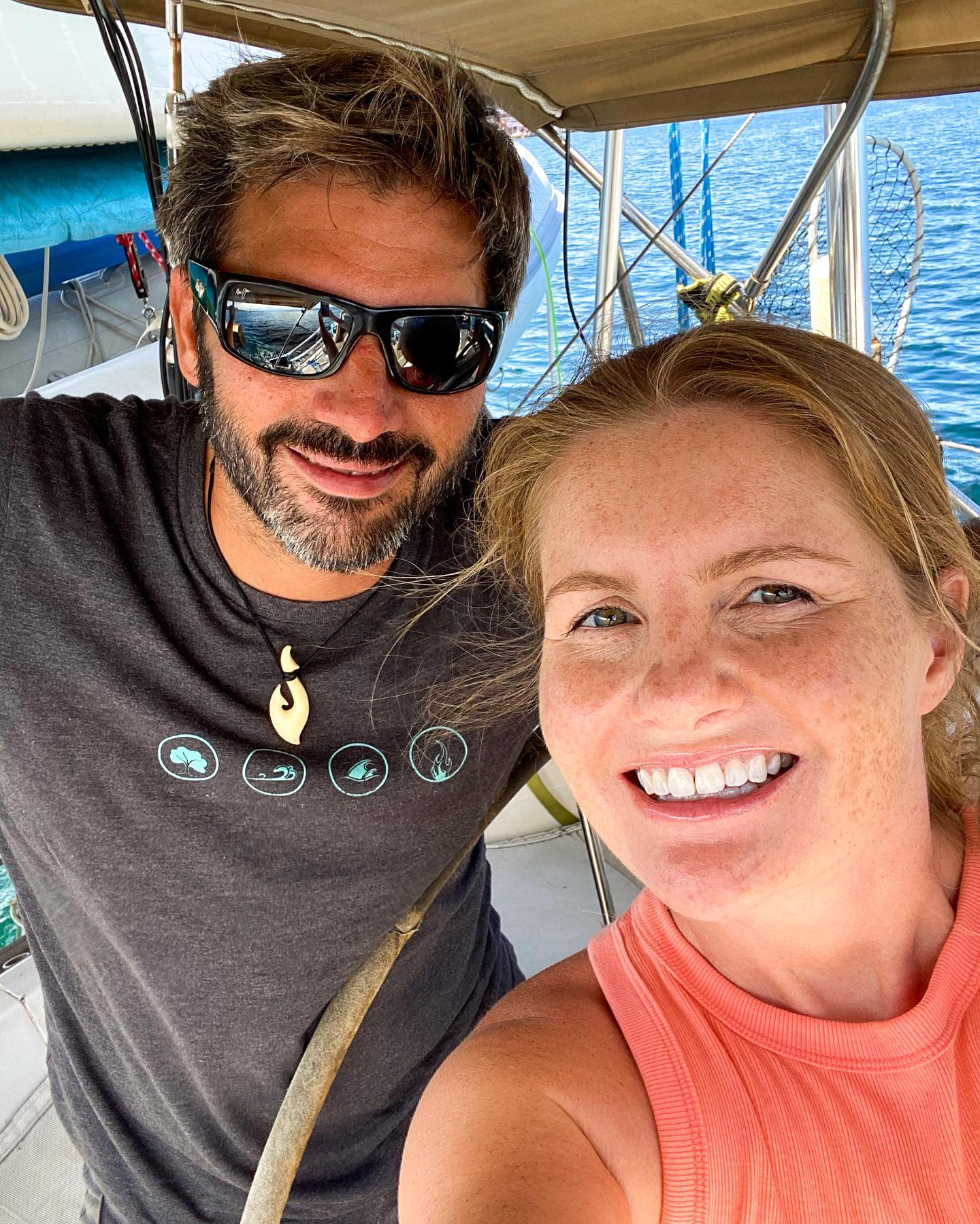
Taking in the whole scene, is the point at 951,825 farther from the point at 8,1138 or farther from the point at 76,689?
the point at 8,1138

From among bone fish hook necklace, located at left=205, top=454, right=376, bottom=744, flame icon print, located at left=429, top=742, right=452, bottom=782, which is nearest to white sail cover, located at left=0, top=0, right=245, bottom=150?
bone fish hook necklace, located at left=205, top=454, right=376, bottom=744

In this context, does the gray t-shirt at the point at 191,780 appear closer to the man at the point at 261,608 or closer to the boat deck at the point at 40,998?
the man at the point at 261,608

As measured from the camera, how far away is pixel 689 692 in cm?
107

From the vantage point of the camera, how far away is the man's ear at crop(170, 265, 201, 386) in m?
1.78

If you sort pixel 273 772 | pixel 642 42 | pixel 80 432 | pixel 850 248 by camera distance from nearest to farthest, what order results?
pixel 273 772 < pixel 80 432 < pixel 642 42 < pixel 850 248

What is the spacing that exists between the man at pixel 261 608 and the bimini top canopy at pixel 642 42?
0.59ft

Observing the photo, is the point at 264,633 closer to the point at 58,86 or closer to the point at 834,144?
the point at 834,144

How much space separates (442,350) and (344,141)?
33 centimetres

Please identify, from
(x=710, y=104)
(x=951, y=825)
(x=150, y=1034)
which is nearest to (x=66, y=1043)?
(x=150, y=1034)

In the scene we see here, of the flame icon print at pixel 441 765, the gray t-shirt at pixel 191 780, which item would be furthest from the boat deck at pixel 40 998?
the flame icon print at pixel 441 765

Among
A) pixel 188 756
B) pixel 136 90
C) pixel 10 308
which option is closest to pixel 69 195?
pixel 10 308

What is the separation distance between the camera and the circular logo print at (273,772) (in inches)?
60.0

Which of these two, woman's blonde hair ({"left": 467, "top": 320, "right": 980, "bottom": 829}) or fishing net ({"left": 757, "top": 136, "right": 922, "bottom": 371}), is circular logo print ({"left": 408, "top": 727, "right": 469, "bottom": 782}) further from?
fishing net ({"left": 757, "top": 136, "right": 922, "bottom": 371})

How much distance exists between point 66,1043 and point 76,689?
66 cm
